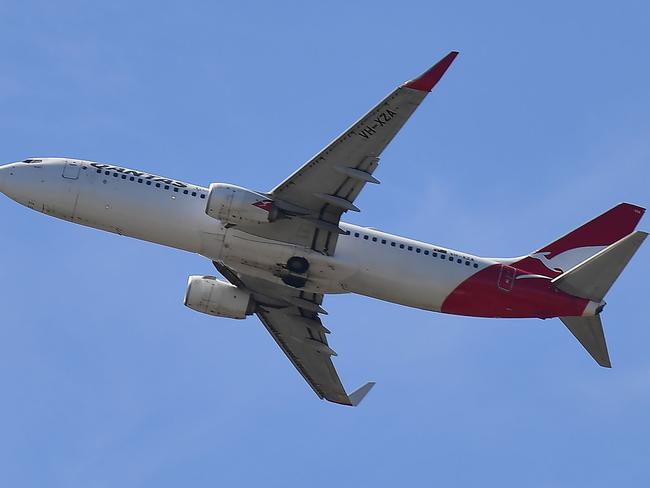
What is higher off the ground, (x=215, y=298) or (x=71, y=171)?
(x=71, y=171)

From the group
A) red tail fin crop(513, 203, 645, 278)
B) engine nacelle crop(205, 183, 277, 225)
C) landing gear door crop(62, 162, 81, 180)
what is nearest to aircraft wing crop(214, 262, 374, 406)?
engine nacelle crop(205, 183, 277, 225)

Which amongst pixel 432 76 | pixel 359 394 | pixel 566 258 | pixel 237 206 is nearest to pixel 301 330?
pixel 359 394

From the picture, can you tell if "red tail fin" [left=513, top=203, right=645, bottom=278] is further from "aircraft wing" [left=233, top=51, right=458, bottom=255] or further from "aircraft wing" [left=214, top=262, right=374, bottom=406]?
"aircraft wing" [left=214, top=262, right=374, bottom=406]

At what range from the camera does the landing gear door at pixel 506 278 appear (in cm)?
5922

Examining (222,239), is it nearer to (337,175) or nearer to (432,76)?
(337,175)

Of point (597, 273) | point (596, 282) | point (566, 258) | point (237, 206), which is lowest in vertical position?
point (237, 206)

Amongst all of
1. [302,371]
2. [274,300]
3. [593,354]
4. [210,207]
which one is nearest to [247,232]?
[210,207]

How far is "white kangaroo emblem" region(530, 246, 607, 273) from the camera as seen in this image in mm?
61375

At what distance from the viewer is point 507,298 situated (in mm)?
59156

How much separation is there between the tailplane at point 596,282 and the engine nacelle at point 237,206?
13977mm

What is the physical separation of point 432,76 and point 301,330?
60.5 ft

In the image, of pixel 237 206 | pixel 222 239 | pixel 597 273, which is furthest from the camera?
pixel 222 239

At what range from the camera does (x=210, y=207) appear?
184 feet

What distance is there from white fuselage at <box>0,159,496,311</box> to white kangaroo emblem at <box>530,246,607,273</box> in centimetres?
364
